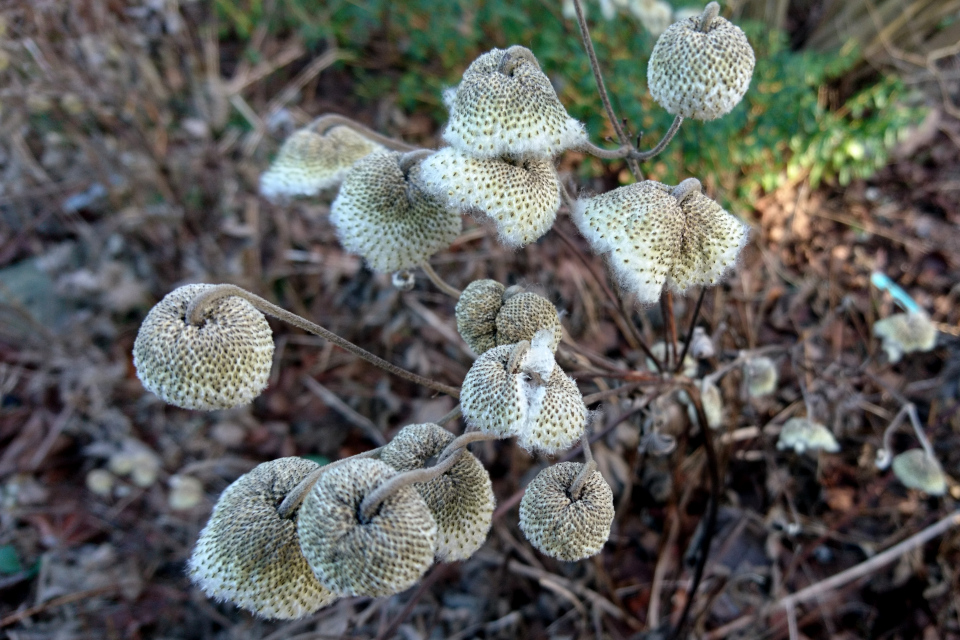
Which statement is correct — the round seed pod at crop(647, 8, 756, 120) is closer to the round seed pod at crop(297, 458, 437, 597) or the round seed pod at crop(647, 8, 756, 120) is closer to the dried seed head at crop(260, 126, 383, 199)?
the dried seed head at crop(260, 126, 383, 199)

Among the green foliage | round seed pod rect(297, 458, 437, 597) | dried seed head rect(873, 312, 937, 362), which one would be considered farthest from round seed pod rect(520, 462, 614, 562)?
the green foliage

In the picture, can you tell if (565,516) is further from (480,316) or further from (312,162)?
(312,162)

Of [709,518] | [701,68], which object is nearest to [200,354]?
[701,68]

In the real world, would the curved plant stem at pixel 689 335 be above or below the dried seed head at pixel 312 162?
below

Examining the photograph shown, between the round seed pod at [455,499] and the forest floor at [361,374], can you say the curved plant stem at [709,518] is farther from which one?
the round seed pod at [455,499]

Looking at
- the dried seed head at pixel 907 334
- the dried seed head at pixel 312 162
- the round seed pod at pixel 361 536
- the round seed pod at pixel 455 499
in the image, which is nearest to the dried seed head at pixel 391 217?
the dried seed head at pixel 312 162

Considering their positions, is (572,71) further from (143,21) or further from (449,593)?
(143,21)

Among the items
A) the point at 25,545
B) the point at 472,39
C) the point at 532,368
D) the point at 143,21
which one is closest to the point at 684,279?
the point at 532,368
